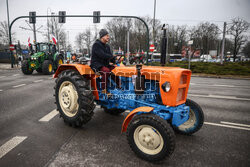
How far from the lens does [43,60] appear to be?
43.0 feet

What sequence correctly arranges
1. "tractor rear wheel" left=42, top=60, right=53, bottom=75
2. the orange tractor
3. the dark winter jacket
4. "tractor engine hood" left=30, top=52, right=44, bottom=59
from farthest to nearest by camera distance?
1. "tractor engine hood" left=30, top=52, right=44, bottom=59
2. "tractor rear wheel" left=42, top=60, right=53, bottom=75
3. the dark winter jacket
4. the orange tractor

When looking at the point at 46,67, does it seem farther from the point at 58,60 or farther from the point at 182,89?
the point at 182,89

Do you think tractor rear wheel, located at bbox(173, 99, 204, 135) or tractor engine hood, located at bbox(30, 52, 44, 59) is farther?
tractor engine hood, located at bbox(30, 52, 44, 59)

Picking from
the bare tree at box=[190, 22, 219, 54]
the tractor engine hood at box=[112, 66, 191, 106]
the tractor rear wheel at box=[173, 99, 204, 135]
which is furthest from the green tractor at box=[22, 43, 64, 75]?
the bare tree at box=[190, 22, 219, 54]

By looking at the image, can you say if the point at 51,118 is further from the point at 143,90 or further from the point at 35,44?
the point at 35,44

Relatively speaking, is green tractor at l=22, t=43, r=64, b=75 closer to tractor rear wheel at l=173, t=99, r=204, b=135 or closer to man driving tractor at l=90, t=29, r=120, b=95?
man driving tractor at l=90, t=29, r=120, b=95

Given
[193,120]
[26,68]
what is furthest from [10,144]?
[26,68]

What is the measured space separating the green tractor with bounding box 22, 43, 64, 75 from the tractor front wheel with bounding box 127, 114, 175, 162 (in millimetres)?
11768

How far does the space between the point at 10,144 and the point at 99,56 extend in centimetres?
215

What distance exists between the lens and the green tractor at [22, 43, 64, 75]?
1247 centimetres

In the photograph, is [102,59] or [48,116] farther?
[48,116]

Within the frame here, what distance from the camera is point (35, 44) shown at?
13.3 m

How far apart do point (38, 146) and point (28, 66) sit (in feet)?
39.3

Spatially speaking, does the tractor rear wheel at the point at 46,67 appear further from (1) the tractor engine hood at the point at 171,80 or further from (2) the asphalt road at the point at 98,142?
(1) the tractor engine hood at the point at 171,80
